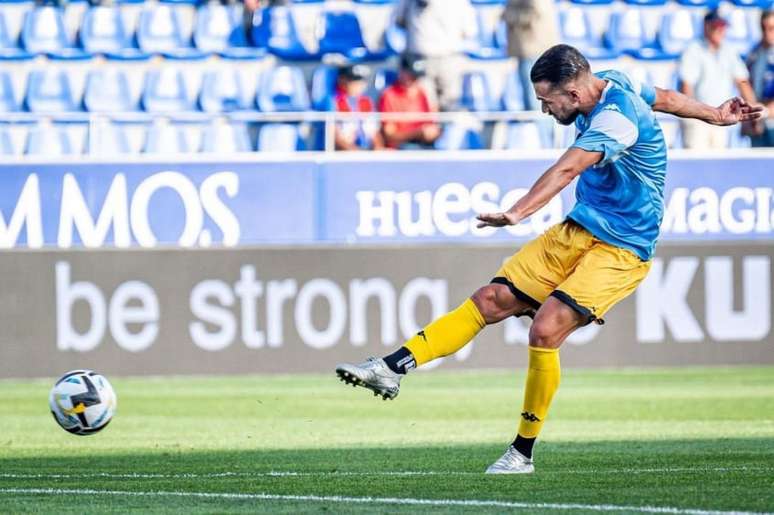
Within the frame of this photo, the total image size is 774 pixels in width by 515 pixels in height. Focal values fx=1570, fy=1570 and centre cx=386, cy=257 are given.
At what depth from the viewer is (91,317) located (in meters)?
15.0

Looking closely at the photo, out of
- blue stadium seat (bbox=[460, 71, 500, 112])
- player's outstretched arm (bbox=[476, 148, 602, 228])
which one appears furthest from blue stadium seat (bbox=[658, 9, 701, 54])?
player's outstretched arm (bbox=[476, 148, 602, 228])

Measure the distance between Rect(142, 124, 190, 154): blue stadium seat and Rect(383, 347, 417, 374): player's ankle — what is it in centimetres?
960

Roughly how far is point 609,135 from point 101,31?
12.0 meters

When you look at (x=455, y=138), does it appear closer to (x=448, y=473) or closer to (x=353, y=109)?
(x=353, y=109)

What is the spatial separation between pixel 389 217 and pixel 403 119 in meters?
1.05

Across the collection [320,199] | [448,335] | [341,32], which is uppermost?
[341,32]

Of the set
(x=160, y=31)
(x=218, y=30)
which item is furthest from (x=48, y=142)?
(x=218, y=30)

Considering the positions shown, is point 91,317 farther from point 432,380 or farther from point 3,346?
point 432,380

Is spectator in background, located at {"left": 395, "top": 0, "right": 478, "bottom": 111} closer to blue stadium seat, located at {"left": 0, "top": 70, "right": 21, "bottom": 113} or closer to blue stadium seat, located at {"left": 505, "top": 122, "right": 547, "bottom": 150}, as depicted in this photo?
blue stadium seat, located at {"left": 505, "top": 122, "right": 547, "bottom": 150}

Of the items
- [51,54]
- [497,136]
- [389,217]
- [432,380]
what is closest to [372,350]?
[432,380]

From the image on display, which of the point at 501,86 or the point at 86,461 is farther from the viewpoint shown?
the point at 501,86

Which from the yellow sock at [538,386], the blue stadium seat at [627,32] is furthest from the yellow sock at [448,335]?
the blue stadium seat at [627,32]

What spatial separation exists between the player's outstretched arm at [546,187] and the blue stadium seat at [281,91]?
10.9 m

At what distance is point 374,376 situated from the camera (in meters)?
7.54
